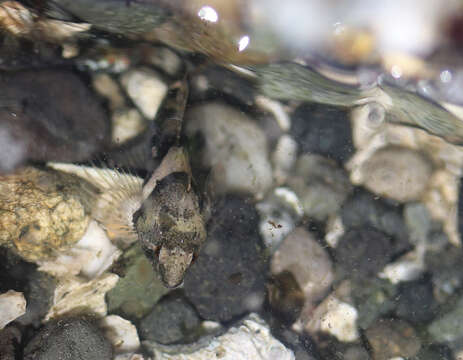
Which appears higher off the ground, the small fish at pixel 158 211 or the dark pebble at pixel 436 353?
the small fish at pixel 158 211

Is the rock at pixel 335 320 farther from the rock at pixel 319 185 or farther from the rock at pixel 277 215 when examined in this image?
the rock at pixel 319 185

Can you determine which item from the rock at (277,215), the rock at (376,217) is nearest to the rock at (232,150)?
the rock at (277,215)

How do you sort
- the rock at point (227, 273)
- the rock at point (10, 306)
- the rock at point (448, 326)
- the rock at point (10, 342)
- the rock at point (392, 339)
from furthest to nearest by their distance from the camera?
the rock at point (227, 273), the rock at point (448, 326), the rock at point (392, 339), the rock at point (10, 306), the rock at point (10, 342)

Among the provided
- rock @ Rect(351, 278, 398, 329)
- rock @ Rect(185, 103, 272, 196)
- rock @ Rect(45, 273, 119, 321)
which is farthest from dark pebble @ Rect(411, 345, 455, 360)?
rock @ Rect(45, 273, 119, 321)

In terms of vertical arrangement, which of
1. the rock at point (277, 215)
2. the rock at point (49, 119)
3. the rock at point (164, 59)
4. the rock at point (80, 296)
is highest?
the rock at point (164, 59)

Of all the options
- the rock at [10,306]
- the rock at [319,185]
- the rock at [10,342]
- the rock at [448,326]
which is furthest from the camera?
the rock at [319,185]

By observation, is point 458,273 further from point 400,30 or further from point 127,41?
point 127,41

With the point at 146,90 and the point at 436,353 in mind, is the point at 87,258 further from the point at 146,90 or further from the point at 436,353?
the point at 436,353
